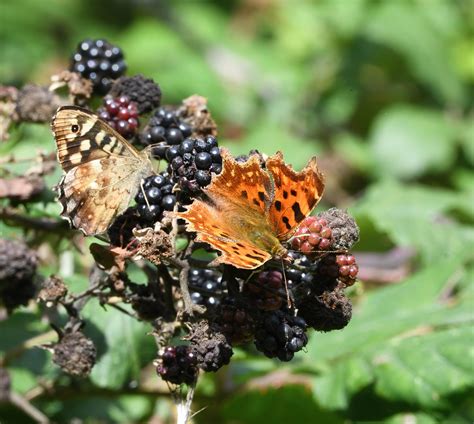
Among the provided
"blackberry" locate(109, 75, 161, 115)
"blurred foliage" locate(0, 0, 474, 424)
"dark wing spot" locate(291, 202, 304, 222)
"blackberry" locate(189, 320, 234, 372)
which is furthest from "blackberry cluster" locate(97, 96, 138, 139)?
"blackberry" locate(189, 320, 234, 372)

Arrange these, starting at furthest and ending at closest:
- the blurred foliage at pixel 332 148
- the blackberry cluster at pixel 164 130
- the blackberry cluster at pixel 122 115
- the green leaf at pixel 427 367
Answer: the blurred foliage at pixel 332 148 < the green leaf at pixel 427 367 < the blackberry cluster at pixel 122 115 < the blackberry cluster at pixel 164 130

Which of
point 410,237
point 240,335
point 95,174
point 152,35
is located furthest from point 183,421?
point 152,35

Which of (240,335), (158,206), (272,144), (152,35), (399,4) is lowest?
(240,335)

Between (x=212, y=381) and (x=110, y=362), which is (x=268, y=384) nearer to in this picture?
(x=212, y=381)

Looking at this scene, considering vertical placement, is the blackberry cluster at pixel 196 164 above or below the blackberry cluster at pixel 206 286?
above

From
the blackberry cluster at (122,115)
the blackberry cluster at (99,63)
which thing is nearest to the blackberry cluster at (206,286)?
the blackberry cluster at (122,115)

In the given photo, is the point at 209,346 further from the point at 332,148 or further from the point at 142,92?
the point at 332,148

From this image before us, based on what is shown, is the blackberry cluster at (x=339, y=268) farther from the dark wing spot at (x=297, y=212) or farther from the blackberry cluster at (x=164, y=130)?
the blackberry cluster at (x=164, y=130)
